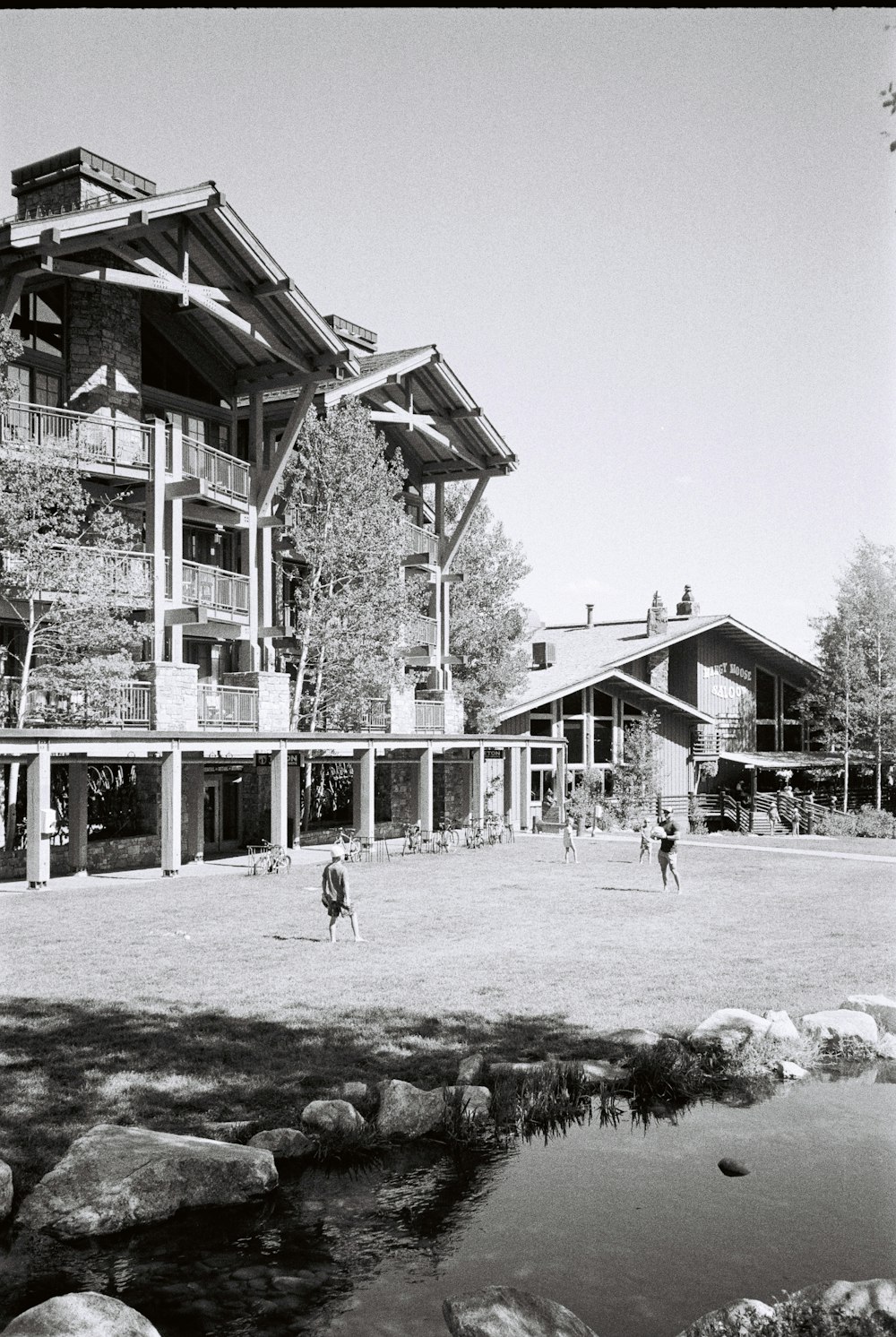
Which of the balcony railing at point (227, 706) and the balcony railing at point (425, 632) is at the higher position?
the balcony railing at point (425, 632)

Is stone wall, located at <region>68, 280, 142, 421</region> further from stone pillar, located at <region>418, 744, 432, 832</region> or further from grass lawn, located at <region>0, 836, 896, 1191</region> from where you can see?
stone pillar, located at <region>418, 744, 432, 832</region>

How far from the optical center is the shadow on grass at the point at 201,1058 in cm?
922

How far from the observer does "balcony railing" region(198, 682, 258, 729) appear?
2711 cm

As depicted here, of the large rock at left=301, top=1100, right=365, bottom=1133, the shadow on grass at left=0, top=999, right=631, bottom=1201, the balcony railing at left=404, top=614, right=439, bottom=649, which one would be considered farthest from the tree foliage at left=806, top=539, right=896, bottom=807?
the large rock at left=301, top=1100, right=365, bottom=1133

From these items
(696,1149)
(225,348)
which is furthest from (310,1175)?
(225,348)

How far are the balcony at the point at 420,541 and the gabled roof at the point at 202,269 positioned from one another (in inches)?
296

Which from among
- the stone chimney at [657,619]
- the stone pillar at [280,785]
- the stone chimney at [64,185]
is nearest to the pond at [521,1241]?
the stone pillar at [280,785]

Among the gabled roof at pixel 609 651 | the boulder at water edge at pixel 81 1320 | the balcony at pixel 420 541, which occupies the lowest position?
the boulder at water edge at pixel 81 1320

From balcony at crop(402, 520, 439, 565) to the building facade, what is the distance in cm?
22

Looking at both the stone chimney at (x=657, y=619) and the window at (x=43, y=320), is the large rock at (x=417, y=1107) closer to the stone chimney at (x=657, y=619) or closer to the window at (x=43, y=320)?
the window at (x=43, y=320)

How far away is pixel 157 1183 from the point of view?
7891 millimetres

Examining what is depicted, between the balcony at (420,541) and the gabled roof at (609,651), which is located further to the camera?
the gabled roof at (609,651)

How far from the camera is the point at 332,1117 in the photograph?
361 inches

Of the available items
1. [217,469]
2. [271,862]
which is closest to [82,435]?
[217,469]
